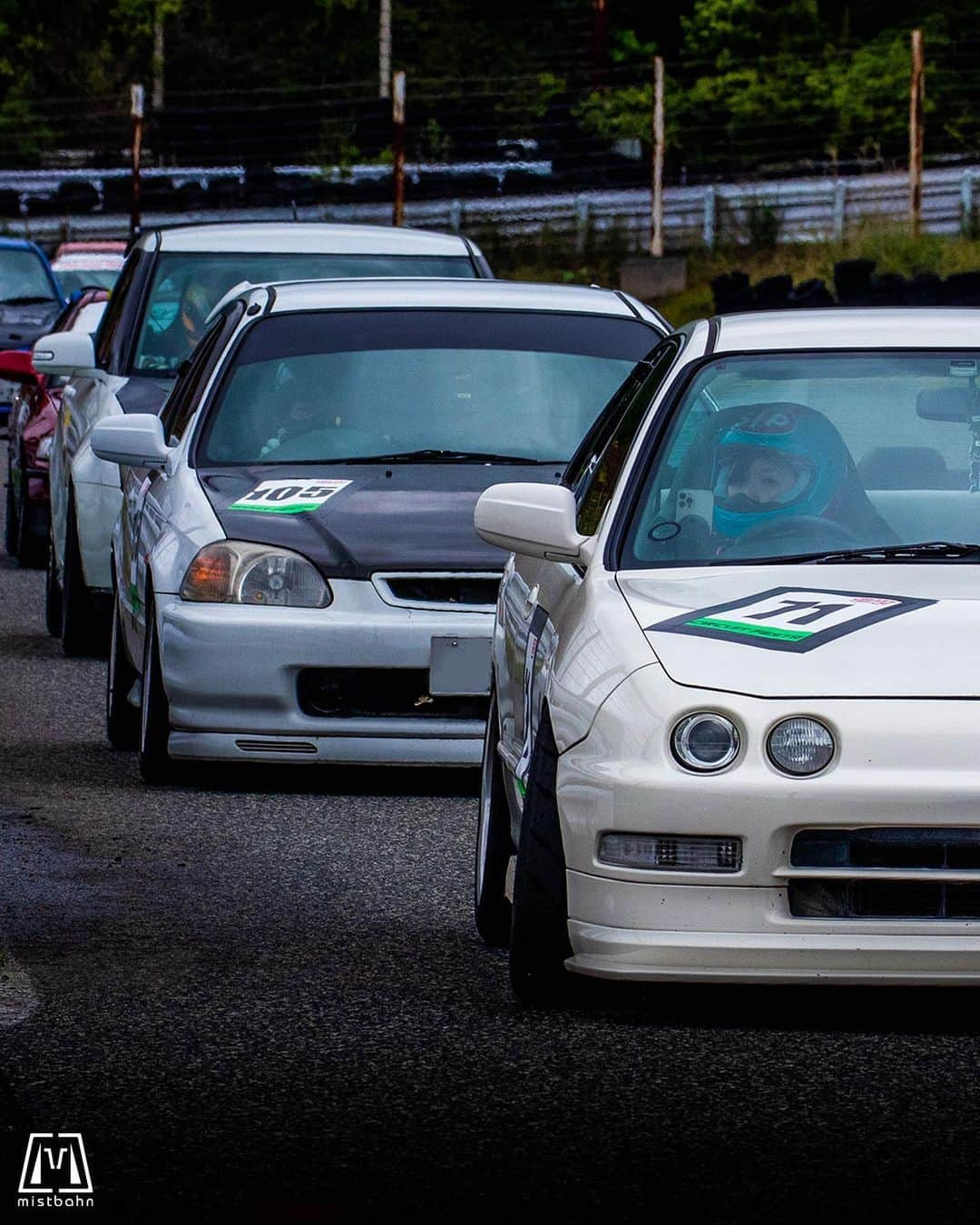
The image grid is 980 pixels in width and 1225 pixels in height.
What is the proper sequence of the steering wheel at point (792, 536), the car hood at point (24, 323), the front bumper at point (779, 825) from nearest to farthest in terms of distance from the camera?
the front bumper at point (779, 825), the steering wheel at point (792, 536), the car hood at point (24, 323)

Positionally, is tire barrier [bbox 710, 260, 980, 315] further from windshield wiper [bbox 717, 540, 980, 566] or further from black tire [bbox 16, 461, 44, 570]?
windshield wiper [bbox 717, 540, 980, 566]

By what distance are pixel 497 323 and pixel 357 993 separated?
4032mm

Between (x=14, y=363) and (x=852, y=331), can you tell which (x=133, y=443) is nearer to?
(x=852, y=331)

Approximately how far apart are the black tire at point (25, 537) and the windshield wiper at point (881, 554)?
9.98 metres

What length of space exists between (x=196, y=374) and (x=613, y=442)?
3691 millimetres

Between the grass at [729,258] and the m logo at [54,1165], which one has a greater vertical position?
the m logo at [54,1165]

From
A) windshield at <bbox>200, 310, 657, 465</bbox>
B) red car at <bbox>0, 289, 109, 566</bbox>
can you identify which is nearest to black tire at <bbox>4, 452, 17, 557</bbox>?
red car at <bbox>0, 289, 109, 566</bbox>

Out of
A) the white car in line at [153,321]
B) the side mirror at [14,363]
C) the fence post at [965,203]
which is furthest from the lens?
the fence post at [965,203]

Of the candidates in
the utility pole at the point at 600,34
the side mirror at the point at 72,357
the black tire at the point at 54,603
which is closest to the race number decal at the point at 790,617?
the side mirror at the point at 72,357

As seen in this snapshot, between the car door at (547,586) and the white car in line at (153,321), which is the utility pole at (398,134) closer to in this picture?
the white car in line at (153,321)

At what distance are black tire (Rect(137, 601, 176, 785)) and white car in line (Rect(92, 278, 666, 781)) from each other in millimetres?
11

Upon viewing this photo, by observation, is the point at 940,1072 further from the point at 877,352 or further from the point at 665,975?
the point at 877,352

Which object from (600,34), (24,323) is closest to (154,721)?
(24,323)

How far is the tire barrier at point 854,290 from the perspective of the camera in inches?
930
